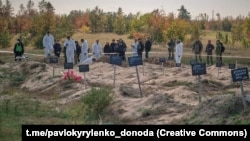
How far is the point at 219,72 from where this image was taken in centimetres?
2309

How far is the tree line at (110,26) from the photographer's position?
157ft

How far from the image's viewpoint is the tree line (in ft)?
157

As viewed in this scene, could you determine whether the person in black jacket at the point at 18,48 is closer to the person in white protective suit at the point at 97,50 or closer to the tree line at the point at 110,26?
the person in white protective suit at the point at 97,50

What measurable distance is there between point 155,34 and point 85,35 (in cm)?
1546

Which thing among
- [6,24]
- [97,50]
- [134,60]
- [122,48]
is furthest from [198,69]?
[6,24]

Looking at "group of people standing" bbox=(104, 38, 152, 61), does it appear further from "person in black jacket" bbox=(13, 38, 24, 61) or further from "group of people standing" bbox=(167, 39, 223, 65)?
"person in black jacket" bbox=(13, 38, 24, 61)

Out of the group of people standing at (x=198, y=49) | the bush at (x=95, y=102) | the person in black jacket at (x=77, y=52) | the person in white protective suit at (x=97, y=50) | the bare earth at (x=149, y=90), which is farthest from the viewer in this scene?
the person in white protective suit at (x=97, y=50)

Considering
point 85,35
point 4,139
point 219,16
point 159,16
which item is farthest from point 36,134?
point 219,16

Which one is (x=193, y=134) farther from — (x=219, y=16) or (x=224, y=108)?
(x=219, y=16)

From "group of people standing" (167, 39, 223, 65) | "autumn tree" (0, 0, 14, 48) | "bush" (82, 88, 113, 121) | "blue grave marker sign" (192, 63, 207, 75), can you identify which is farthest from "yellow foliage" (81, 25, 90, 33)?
"blue grave marker sign" (192, 63, 207, 75)
